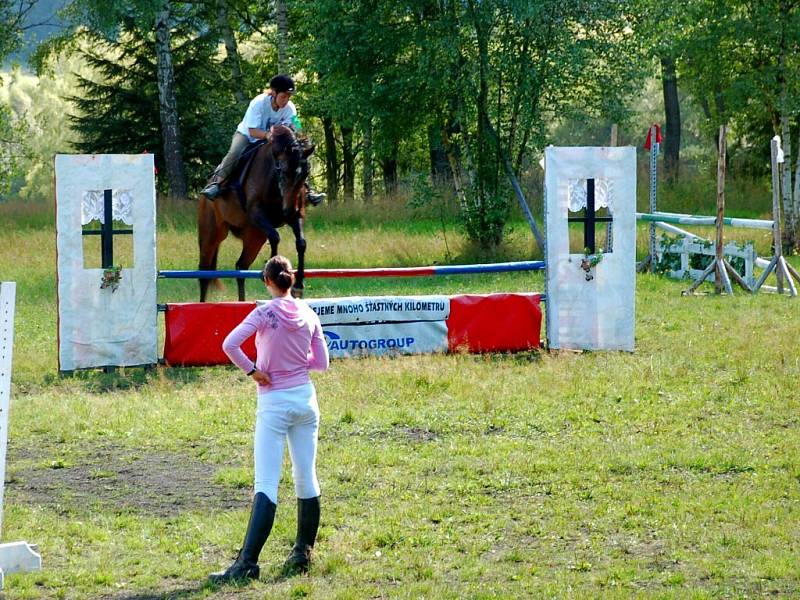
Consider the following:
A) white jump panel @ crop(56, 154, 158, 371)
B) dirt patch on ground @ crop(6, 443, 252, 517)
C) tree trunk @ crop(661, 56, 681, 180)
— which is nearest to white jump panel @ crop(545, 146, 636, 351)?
white jump panel @ crop(56, 154, 158, 371)

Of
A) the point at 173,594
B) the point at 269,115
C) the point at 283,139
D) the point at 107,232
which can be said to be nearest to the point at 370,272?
the point at 283,139

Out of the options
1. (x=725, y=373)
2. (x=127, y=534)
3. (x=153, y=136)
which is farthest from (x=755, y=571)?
(x=153, y=136)

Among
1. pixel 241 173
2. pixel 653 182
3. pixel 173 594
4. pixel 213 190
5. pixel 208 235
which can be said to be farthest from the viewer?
pixel 653 182

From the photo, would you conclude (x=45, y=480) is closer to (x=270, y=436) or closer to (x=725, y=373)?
(x=270, y=436)

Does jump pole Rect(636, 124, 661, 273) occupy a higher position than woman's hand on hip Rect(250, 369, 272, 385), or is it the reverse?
jump pole Rect(636, 124, 661, 273)

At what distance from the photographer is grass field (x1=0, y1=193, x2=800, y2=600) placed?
6352 millimetres

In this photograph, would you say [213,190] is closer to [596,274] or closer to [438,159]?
[596,274]

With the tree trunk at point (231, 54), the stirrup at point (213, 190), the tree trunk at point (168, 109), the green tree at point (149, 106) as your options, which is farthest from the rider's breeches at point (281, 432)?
the tree trunk at point (231, 54)

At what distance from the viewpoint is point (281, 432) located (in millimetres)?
6316

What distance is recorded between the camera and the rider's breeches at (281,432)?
627 cm

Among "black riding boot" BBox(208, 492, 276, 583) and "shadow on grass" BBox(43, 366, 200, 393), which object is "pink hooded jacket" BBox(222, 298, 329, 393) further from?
"shadow on grass" BBox(43, 366, 200, 393)

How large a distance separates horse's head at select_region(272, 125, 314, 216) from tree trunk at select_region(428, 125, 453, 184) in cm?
1330

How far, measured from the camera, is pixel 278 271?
643 cm

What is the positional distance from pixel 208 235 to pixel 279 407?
10024 millimetres
